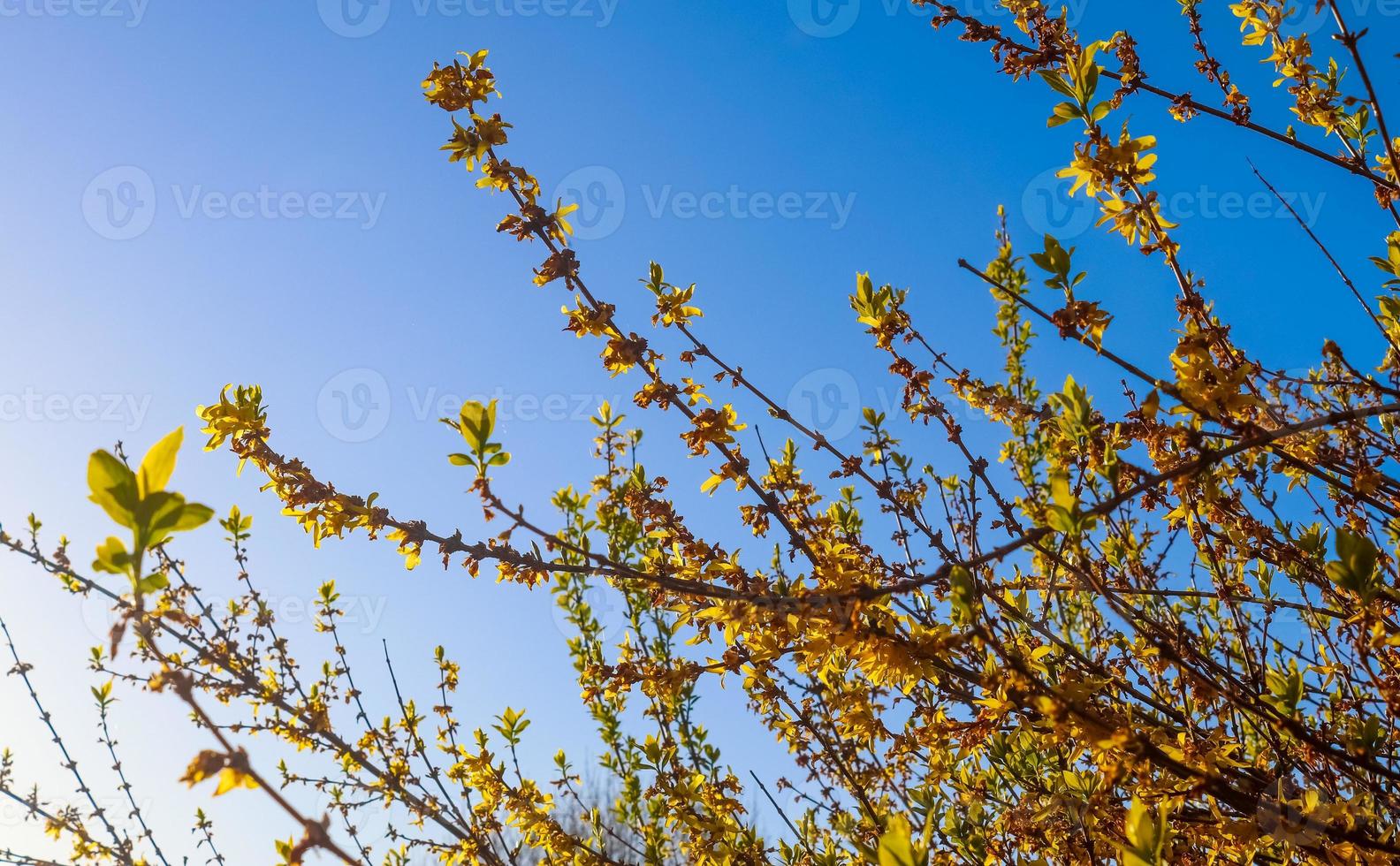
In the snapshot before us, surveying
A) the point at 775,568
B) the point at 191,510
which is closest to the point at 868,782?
the point at 775,568

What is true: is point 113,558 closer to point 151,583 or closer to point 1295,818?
point 151,583

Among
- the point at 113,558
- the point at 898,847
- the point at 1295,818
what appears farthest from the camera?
the point at 1295,818

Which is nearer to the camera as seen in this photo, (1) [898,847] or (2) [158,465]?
(2) [158,465]

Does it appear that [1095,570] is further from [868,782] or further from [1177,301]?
[868,782]

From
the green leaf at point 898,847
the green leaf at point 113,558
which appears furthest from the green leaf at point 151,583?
the green leaf at point 898,847

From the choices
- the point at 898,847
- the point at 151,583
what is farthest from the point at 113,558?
the point at 898,847

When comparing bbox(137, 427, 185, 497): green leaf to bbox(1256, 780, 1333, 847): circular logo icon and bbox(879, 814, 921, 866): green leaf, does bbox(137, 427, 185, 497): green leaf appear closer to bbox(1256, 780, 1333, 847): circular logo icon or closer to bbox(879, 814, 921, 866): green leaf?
bbox(879, 814, 921, 866): green leaf

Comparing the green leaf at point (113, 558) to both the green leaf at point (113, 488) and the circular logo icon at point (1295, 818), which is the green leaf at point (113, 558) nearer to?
the green leaf at point (113, 488)

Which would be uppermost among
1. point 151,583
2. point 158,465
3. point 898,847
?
point 158,465

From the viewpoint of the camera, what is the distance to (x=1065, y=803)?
204cm

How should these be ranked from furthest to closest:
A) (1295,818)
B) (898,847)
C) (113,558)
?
(1295,818) → (898,847) → (113,558)

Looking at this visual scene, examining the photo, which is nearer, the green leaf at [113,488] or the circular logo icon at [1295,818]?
the green leaf at [113,488]

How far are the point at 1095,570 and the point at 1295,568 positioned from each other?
0.70 m

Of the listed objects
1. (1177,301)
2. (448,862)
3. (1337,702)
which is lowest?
(448,862)
